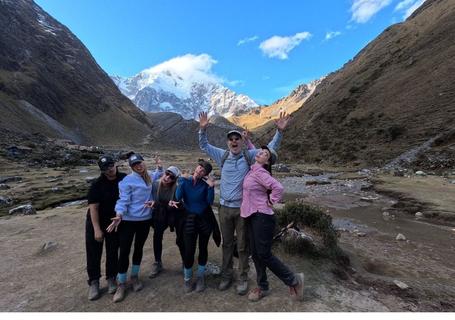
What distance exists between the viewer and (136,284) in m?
7.11

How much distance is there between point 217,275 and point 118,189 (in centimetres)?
273

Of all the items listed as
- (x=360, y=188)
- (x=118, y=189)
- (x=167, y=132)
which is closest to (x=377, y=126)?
(x=360, y=188)

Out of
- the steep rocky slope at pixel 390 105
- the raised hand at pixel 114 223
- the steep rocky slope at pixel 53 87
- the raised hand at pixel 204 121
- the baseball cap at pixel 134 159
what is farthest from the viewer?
the steep rocky slope at pixel 53 87

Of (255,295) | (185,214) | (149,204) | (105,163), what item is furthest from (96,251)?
(255,295)

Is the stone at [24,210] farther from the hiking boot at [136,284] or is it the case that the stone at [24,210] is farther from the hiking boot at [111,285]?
the hiking boot at [136,284]

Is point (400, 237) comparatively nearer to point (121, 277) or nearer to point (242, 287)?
point (242, 287)

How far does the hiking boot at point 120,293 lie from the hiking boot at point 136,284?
216 mm

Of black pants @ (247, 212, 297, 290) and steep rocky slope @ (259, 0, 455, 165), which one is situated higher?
steep rocky slope @ (259, 0, 455, 165)

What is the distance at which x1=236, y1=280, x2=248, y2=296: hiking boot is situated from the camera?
6.64 m

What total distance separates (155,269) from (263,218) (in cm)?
299

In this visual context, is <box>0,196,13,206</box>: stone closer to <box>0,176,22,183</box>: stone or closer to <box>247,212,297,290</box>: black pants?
<box>0,176,22,183</box>: stone

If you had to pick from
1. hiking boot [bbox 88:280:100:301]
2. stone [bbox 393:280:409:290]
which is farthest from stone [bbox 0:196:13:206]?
stone [bbox 393:280:409:290]

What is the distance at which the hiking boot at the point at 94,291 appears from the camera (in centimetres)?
684

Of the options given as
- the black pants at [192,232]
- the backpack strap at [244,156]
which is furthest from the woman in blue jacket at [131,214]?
the backpack strap at [244,156]
